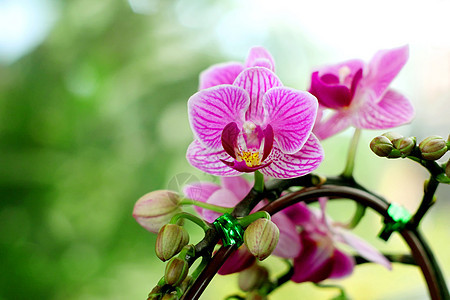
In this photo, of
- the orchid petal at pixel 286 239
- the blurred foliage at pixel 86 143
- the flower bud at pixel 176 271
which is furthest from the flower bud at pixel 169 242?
the blurred foliage at pixel 86 143

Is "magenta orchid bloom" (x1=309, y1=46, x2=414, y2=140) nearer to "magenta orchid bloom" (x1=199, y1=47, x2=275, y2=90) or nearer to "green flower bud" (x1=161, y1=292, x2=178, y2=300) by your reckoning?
"magenta orchid bloom" (x1=199, y1=47, x2=275, y2=90)

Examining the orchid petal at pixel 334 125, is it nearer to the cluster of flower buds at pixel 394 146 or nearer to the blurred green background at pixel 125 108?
the cluster of flower buds at pixel 394 146

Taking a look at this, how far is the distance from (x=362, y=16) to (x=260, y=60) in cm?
87

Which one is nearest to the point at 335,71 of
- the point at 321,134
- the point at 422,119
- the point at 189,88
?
the point at 321,134

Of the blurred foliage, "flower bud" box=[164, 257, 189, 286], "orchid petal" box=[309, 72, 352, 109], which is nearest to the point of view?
"flower bud" box=[164, 257, 189, 286]

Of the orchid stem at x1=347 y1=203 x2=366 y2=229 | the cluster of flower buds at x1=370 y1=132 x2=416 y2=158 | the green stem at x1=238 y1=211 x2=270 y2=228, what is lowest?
the orchid stem at x1=347 y1=203 x2=366 y2=229

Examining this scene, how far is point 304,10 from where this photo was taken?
112 centimetres

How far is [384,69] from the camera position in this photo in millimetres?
402

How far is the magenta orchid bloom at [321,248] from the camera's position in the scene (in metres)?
0.42

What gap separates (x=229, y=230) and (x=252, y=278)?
14 cm

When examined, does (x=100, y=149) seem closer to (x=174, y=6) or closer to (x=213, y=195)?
(x=174, y=6)

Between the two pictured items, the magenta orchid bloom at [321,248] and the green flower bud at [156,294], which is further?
the magenta orchid bloom at [321,248]

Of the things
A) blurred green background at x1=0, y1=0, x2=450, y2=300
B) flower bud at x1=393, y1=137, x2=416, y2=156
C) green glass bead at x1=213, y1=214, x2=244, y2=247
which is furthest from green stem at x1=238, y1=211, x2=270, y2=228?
blurred green background at x1=0, y1=0, x2=450, y2=300

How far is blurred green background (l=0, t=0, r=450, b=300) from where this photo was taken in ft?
3.28
